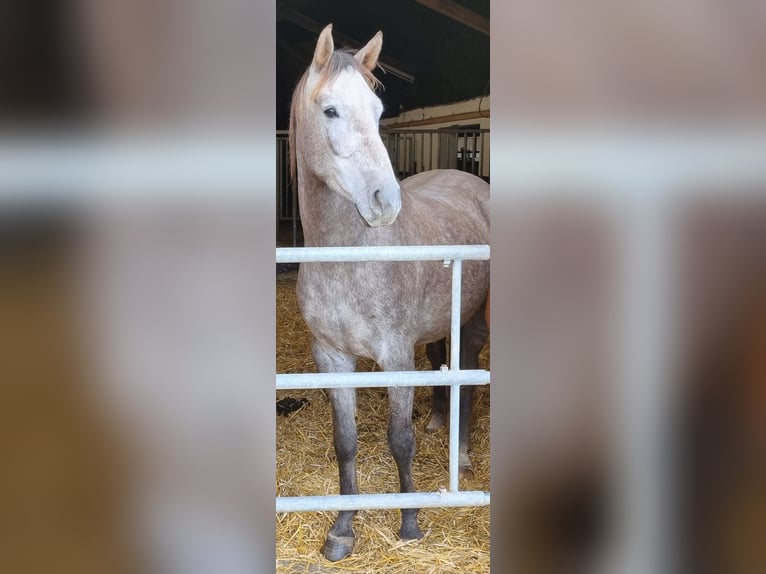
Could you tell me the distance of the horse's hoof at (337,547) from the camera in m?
2.20

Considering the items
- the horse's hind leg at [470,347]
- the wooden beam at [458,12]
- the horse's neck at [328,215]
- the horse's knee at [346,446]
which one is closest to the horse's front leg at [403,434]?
the horse's knee at [346,446]

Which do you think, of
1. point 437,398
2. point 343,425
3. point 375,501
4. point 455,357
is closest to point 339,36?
point 437,398

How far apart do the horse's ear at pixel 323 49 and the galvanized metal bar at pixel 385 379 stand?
0.91 meters

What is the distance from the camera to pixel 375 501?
1.66 m

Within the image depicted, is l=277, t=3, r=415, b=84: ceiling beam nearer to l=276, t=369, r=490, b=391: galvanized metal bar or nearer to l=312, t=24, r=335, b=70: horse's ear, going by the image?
l=312, t=24, r=335, b=70: horse's ear

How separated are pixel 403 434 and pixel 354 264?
0.59m

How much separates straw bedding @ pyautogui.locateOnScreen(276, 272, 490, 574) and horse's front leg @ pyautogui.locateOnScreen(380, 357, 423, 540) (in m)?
0.05

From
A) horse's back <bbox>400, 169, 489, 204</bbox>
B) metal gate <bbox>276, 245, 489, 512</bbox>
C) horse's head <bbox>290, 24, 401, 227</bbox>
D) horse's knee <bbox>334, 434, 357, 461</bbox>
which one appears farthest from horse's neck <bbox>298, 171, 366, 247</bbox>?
horse's back <bbox>400, 169, 489, 204</bbox>

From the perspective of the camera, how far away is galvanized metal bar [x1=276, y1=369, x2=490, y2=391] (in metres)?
1.61
